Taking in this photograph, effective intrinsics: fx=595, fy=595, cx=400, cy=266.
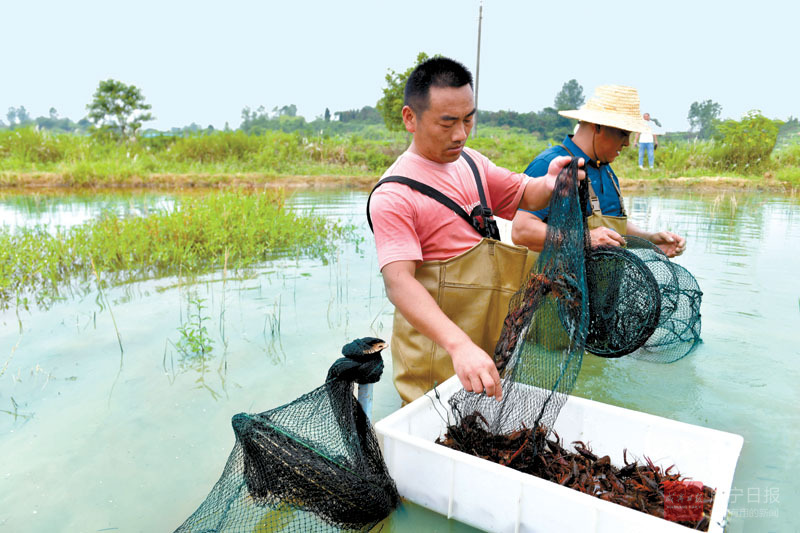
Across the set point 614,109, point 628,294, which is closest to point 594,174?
point 614,109

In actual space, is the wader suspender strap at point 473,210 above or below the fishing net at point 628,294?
above

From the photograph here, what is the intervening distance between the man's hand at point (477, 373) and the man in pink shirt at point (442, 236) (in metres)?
0.03

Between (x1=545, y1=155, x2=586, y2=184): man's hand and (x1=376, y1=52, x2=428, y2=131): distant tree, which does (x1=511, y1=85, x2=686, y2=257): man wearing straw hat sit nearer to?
(x1=545, y1=155, x2=586, y2=184): man's hand

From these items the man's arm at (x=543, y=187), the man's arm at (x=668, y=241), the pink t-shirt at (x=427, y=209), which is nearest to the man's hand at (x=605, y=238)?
the man's arm at (x=543, y=187)

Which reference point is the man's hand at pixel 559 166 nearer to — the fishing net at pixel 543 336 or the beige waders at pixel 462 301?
the fishing net at pixel 543 336

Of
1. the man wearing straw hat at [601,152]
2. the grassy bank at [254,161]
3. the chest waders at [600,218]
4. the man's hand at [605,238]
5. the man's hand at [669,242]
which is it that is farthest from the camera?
the grassy bank at [254,161]

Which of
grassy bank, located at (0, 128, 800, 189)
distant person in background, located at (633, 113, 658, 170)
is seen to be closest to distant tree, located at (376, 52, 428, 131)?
grassy bank, located at (0, 128, 800, 189)

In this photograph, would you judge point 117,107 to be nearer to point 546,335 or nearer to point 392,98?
point 392,98

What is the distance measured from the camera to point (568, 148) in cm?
333

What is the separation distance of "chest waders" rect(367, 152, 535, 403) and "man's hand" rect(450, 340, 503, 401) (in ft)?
1.96

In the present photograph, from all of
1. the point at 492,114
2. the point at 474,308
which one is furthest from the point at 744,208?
the point at 492,114

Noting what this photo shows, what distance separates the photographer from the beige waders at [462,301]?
2342 mm

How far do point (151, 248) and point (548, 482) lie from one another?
16.4 feet

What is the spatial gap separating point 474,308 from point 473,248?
263 mm
